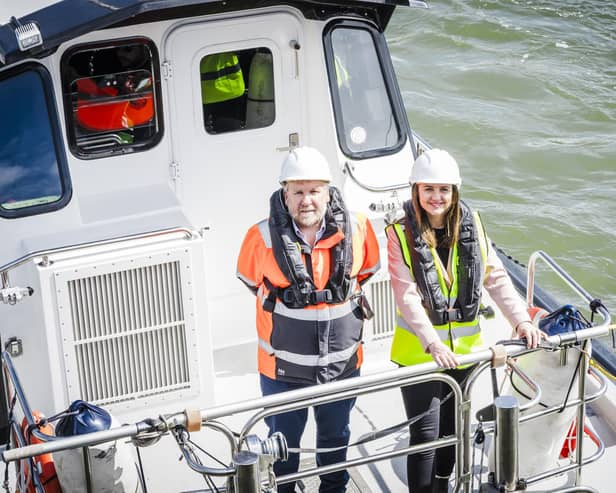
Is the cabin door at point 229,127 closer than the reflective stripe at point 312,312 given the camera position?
No

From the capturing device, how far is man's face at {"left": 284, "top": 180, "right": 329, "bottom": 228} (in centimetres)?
401

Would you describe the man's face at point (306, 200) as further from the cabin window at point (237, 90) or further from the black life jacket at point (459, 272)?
the cabin window at point (237, 90)

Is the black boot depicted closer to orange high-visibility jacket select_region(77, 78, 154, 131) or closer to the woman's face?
the woman's face

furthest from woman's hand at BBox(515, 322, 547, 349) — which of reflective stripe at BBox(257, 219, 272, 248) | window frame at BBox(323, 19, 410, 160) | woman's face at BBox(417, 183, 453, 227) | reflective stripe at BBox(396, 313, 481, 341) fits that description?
window frame at BBox(323, 19, 410, 160)

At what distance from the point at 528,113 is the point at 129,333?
971 centimetres

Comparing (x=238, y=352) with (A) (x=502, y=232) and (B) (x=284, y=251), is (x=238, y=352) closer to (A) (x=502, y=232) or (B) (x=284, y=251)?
(B) (x=284, y=251)

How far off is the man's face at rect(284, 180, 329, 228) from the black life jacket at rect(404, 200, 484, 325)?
1.18ft

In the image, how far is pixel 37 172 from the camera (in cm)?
493

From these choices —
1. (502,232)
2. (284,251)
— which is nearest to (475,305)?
(284,251)

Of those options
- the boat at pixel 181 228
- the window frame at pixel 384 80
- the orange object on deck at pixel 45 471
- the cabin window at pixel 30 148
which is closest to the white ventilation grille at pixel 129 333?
the boat at pixel 181 228

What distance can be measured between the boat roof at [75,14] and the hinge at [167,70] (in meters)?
0.25

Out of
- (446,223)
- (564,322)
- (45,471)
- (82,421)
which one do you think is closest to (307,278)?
(446,223)

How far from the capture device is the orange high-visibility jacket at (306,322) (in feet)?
13.3

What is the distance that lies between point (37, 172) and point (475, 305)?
91.6 inches
